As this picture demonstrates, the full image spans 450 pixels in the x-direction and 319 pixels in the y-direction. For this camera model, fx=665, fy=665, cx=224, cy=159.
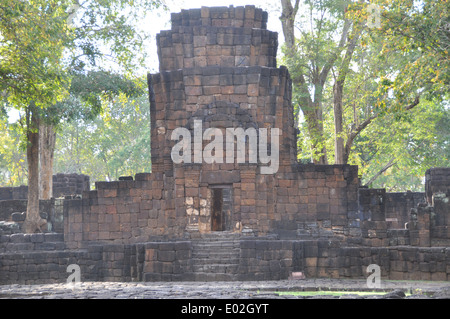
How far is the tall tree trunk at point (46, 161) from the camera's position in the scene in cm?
2711

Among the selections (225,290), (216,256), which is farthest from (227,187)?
(225,290)

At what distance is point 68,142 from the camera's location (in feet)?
167

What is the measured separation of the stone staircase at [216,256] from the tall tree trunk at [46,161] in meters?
11.7

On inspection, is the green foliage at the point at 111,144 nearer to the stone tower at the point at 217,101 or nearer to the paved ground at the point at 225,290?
the stone tower at the point at 217,101

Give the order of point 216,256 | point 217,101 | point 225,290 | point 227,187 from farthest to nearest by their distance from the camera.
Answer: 1. point 227,187
2. point 217,101
3. point 216,256
4. point 225,290

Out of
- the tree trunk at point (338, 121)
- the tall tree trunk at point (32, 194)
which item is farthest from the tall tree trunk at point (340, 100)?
the tall tree trunk at point (32, 194)

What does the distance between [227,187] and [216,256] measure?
2.03m

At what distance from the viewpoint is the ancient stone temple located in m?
17.5

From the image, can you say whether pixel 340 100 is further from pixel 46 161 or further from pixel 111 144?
pixel 111 144

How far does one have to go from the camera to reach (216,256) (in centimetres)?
1700

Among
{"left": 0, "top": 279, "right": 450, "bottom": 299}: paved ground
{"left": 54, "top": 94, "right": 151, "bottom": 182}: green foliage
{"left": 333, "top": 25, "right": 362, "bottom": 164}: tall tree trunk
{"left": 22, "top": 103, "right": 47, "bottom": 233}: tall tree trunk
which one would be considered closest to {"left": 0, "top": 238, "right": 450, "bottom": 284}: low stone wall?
{"left": 0, "top": 279, "right": 450, "bottom": 299}: paved ground

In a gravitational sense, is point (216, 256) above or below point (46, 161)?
below
